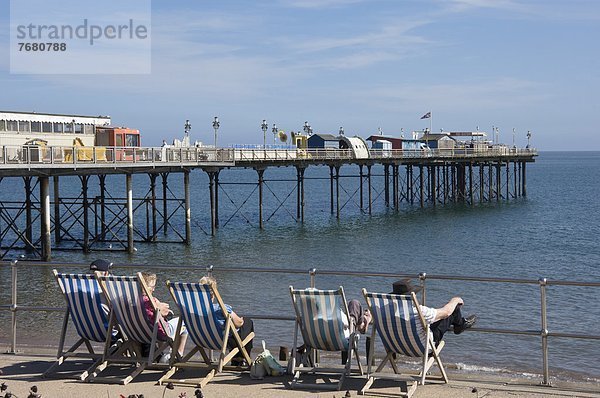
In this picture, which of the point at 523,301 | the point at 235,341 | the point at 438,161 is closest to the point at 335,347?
the point at 235,341

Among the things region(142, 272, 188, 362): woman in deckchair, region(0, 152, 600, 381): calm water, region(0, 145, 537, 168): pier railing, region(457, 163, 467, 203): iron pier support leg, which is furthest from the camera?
region(457, 163, 467, 203): iron pier support leg

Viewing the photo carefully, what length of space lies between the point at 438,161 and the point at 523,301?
35070 mm

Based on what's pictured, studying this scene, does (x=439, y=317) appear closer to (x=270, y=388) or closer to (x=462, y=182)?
(x=270, y=388)

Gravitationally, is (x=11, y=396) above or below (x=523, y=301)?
above

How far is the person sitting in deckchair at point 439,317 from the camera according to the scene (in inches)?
285

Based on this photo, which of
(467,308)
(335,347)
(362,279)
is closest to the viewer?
(335,347)

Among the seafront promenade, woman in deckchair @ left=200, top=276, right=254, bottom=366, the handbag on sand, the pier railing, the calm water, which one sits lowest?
the calm water

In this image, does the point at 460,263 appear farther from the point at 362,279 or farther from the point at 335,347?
the point at 335,347

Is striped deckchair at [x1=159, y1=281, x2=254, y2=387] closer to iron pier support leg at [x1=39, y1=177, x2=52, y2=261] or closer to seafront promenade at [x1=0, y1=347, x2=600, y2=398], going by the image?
seafront promenade at [x1=0, y1=347, x2=600, y2=398]

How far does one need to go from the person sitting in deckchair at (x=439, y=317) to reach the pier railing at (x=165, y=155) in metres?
18.2

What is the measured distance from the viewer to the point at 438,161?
5322 cm

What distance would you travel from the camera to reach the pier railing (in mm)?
24297

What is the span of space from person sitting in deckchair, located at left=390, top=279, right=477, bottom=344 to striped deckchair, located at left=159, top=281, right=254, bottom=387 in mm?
1493

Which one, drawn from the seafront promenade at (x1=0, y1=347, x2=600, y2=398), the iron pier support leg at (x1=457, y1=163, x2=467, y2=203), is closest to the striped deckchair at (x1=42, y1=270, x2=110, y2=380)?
the seafront promenade at (x1=0, y1=347, x2=600, y2=398)
